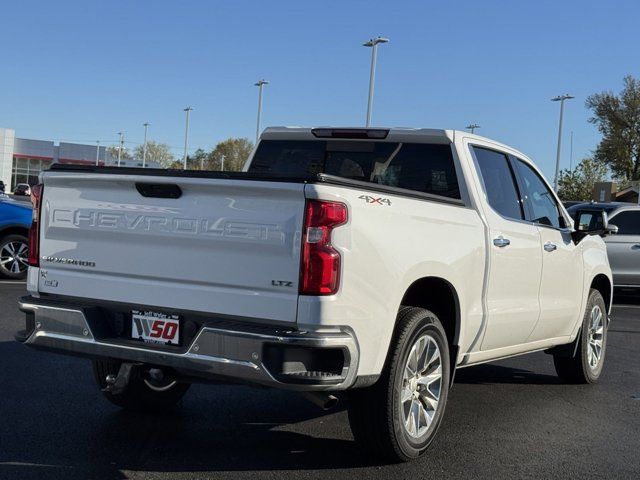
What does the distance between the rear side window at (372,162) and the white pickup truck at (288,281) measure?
2 centimetres

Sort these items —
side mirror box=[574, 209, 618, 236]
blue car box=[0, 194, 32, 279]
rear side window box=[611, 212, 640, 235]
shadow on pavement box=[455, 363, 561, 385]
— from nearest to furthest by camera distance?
side mirror box=[574, 209, 618, 236] < shadow on pavement box=[455, 363, 561, 385] < blue car box=[0, 194, 32, 279] < rear side window box=[611, 212, 640, 235]

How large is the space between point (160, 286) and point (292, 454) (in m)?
1.32

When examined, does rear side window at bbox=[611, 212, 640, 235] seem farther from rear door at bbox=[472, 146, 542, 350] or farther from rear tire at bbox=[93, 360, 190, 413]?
rear tire at bbox=[93, 360, 190, 413]

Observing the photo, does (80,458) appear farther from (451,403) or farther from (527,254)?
(527,254)

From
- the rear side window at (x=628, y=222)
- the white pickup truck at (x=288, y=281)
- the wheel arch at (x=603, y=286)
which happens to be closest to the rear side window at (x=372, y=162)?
the white pickup truck at (x=288, y=281)

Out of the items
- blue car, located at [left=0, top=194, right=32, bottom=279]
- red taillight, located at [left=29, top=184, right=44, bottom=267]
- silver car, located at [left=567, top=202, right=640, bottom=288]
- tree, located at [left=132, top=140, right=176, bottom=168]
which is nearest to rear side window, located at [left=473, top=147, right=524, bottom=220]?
red taillight, located at [left=29, top=184, right=44, bottom=267]

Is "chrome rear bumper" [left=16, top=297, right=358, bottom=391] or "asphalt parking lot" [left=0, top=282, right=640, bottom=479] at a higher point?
"chrome rear bumper" [left=16, top=297, right=358, bottom=391]

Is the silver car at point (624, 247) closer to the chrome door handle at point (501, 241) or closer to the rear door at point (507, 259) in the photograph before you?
the rear door at point (507, 259)

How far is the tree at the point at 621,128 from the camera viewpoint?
49.0m

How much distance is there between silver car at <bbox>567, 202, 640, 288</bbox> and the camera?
13750 mm

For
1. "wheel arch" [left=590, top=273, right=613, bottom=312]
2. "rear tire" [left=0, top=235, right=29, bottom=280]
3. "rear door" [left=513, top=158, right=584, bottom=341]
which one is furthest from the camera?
"rear tire" [left=0, top=235, right=29, bottom=280]

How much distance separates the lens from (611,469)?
461cm

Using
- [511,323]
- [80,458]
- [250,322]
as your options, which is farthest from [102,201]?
[511,323]

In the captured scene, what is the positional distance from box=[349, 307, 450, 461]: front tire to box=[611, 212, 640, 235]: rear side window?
1024 centimetres
